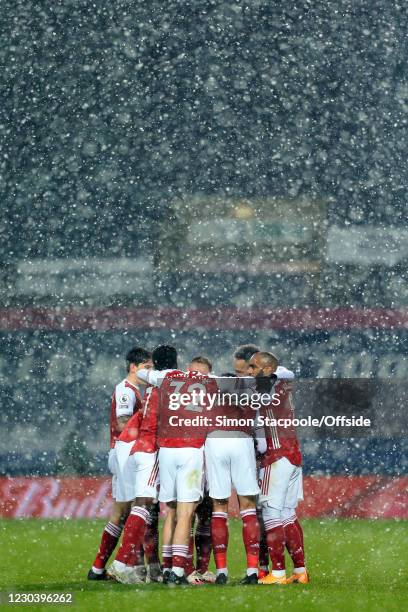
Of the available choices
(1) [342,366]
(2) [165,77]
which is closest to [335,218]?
(2) [165,77]

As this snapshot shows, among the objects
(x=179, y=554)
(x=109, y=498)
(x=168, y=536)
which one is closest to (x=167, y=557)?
(x=168, y=536)

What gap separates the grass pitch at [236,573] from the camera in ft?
17.8

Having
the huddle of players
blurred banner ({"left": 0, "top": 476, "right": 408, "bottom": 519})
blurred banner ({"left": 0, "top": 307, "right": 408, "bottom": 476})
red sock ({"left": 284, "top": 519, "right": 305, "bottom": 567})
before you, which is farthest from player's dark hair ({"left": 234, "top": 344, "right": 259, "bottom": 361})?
blurred banner ({"left": 0, "top": 307, "right": 408, "bottom": 476})

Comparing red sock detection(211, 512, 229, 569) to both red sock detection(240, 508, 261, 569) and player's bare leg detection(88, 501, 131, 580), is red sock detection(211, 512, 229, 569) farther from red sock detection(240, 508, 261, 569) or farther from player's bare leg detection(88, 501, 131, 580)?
player's bare leg detection(88, 501, 131, 580)

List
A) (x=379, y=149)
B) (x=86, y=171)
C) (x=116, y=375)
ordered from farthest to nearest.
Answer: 1. (x=379, y=149)
2. (x=86, y=171)
3. (x=116, y=375)

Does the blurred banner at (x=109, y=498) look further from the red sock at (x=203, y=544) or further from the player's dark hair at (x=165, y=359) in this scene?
the player's dark hair at (x=165, y=359)

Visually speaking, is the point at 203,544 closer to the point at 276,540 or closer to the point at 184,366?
the point at 276,540

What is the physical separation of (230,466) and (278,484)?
0.27 metres

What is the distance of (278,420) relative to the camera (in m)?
6.02

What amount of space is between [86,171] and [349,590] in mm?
36634

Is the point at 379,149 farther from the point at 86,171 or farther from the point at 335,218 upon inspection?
the point at 86,171

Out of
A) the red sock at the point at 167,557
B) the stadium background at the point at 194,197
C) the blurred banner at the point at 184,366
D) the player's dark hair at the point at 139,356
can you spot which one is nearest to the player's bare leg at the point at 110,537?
the red sock at the point at 167,557

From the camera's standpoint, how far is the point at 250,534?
591 cm

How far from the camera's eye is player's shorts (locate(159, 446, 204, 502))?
595 centimetres
